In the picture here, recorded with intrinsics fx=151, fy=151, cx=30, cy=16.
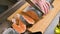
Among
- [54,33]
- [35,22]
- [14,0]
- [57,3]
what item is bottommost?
[54,33]

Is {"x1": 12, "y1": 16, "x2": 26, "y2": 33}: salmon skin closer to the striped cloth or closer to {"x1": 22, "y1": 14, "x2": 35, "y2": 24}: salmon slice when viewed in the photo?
{"x1": 22, "y1": 14, "x2": 35, "y2": 24}: salmon slice

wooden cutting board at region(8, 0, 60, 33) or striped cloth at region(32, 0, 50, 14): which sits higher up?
striped cloth at region(32, 0, 50, 14)

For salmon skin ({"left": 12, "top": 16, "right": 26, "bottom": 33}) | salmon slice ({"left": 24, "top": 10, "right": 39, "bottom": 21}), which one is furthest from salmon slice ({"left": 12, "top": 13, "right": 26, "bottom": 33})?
salmon slice ({"left": 24, "top": 10, "right": 39, "bottom": 21})

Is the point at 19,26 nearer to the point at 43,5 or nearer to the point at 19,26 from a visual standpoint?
the point at 19,26

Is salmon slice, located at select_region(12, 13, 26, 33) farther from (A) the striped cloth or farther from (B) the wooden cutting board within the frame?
(A) the striped cloth

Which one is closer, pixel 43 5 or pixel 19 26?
pixel 19 26

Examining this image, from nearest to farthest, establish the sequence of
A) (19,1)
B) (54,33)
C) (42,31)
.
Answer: (42,31) < (54,33) < (19,1)

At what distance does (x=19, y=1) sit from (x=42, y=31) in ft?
1.19

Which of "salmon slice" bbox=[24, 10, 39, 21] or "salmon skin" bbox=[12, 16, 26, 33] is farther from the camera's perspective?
"salmon slice" bbox=[24, 10, 39, 21]

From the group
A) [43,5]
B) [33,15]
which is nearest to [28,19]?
[33,15]

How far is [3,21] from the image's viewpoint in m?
1.00

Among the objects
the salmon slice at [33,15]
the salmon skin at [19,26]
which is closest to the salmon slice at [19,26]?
the salmon skin at [19,26]

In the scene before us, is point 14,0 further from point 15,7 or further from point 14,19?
point 14,19

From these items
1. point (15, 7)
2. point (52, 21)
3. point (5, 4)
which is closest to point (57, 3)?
point (52, 21)
